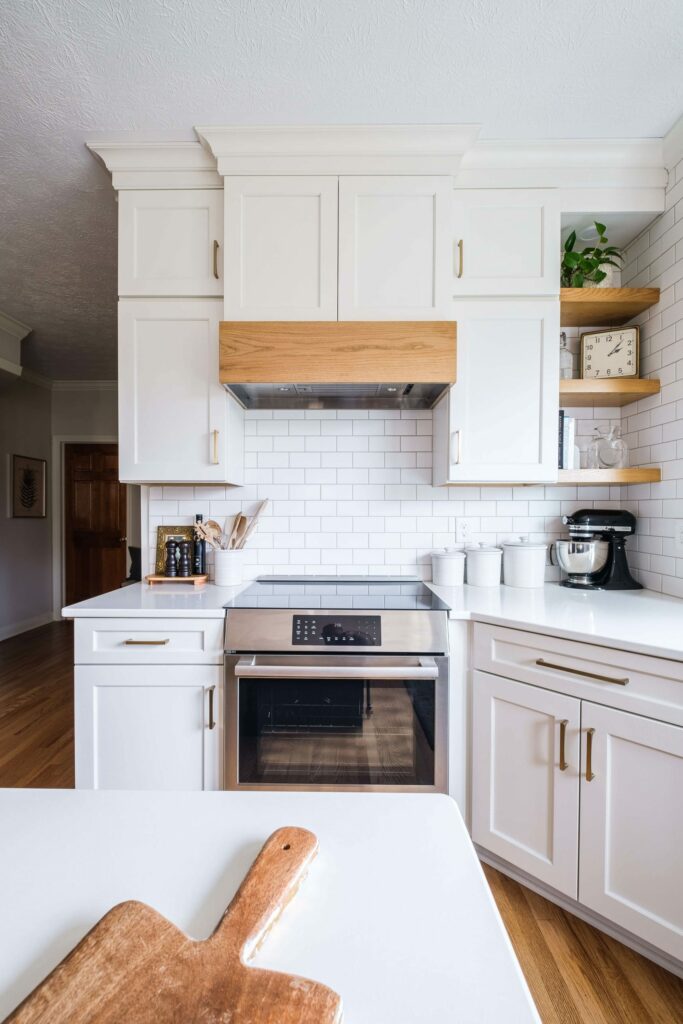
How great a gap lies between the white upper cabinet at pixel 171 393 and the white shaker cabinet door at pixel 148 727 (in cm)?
77

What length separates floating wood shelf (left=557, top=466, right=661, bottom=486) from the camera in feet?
6.29

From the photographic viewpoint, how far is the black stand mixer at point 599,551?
1997 mm

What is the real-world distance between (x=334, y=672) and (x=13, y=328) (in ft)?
13.0

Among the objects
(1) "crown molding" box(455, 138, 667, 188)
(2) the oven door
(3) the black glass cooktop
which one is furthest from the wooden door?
(1) "crown molding" box(455, 138, 667, 188)

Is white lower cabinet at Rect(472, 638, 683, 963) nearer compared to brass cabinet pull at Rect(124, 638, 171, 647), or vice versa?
white lower cabinet at Rect(472, 638, 683, 963)

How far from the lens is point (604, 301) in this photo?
1.92 meters

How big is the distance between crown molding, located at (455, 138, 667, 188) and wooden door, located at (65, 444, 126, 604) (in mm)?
4781

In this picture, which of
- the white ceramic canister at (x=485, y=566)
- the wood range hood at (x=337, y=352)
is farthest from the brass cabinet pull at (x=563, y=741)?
the wood range hood at (x=337, y=352)

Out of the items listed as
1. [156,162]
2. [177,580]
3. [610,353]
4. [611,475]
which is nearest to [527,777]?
[611,475]

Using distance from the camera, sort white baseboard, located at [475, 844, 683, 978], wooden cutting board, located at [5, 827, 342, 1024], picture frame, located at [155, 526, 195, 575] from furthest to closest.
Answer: picture frame, located at [155, 526, 195, 575], white baseboard, located at [475, 844, 683, 978], wooden cutting board, located at [5, 827, 342, 1024]

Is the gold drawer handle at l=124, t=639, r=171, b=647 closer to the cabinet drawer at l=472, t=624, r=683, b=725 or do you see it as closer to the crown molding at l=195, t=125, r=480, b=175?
the cabinet drawer at l=472, t=624, r=683, b=725

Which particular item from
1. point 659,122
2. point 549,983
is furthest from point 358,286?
point 549,983

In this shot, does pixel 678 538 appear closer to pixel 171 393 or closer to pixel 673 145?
pixel 673 145

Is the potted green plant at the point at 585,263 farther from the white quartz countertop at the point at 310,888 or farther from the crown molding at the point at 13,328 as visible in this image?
the crown molding at the point at 13,328
